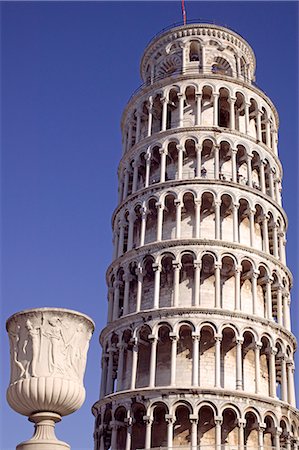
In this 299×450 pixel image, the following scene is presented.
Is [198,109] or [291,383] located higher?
[198,109]

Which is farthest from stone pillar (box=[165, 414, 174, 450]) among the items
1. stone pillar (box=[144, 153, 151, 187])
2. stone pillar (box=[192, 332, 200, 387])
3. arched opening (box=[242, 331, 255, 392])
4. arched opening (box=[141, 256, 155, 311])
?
stone pillar (box=[144, 153, 151, 187])

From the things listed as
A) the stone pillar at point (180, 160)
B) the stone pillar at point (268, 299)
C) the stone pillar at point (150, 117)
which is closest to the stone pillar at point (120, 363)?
the stone pillar at point (268, 299)

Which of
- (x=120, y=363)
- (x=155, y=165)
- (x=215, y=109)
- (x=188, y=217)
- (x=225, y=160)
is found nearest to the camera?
(x=120, y=363)

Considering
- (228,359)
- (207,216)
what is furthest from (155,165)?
(228,359)

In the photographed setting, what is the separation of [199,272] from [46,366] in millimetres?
21111

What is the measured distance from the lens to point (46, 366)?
1326 centimetres

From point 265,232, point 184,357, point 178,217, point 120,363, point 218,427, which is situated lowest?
point 218,427

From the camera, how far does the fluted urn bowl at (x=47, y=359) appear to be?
12875 millimetres

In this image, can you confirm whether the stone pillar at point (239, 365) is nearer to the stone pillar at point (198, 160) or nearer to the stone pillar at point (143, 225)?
the stone pillar at point (143, 225)

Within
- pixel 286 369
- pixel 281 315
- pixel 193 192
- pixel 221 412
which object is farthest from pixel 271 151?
pixel 221 412

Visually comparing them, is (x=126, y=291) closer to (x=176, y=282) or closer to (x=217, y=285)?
(x=176, y=282)

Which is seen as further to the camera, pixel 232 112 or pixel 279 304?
pixel 232 112

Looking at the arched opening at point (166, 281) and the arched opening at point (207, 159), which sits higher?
the arched opening at point (207, 159)

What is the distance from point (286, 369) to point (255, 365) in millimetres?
2811
